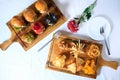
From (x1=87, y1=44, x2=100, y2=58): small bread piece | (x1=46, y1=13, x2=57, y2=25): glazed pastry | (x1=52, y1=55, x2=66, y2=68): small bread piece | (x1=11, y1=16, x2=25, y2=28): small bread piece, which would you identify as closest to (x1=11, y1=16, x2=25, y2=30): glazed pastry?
(x1=11, y1=16, x2=25, y2=28): small bread piece

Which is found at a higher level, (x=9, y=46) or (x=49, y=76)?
(x=9, y=46)

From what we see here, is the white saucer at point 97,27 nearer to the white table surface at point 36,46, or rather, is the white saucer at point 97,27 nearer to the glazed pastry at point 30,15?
the white table surface at point 36,46

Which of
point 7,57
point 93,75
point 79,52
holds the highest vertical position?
point 7,57

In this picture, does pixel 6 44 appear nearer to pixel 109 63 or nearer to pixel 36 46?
pixel 36 46

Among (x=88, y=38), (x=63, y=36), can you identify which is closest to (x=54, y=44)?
(x=63, y=36)

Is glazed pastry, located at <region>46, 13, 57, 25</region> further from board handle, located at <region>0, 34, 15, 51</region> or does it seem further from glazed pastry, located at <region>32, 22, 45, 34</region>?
board handle, located at <region>0, 34, 15, 51</region>

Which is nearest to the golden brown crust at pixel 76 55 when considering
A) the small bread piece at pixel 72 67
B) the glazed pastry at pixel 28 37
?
the small bread piece at pixel 72 67

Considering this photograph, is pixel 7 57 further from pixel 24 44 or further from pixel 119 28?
pixel 119 28
